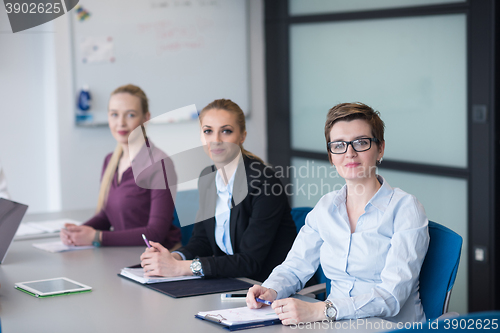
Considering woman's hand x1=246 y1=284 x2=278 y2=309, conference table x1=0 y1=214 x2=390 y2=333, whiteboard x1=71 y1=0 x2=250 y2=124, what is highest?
whiteboard x1=71 y1=0 x2=250 y2=124

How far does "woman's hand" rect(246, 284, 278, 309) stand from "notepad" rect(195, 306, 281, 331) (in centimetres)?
1

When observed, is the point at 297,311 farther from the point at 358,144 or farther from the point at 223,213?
the point at 223,213

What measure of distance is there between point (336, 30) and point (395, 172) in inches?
46.3

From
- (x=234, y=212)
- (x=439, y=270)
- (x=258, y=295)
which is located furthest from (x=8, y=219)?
(x=439, y=270)

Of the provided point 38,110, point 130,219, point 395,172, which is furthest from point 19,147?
point 395,172

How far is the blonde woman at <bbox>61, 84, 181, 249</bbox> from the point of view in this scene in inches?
99.0

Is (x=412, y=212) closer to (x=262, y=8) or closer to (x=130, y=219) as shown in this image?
(x=130, y=219)

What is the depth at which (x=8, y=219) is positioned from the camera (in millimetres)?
2133

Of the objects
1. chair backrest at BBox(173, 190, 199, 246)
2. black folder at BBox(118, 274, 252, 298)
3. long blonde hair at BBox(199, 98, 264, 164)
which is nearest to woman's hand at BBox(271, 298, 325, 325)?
black folder at BBox(118, 274, 252, 298)

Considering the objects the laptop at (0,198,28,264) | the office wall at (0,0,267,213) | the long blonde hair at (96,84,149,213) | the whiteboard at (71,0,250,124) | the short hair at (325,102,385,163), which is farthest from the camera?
the whiteboard at (71,0,250,124)

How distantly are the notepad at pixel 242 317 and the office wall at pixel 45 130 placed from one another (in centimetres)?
261

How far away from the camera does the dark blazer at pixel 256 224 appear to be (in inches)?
81.3

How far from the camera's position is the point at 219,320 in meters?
1.52

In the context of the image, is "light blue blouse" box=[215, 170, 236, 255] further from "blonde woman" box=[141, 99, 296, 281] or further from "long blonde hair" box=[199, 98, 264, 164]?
"long blonde hair" box=[199, 98, 264, 164]
